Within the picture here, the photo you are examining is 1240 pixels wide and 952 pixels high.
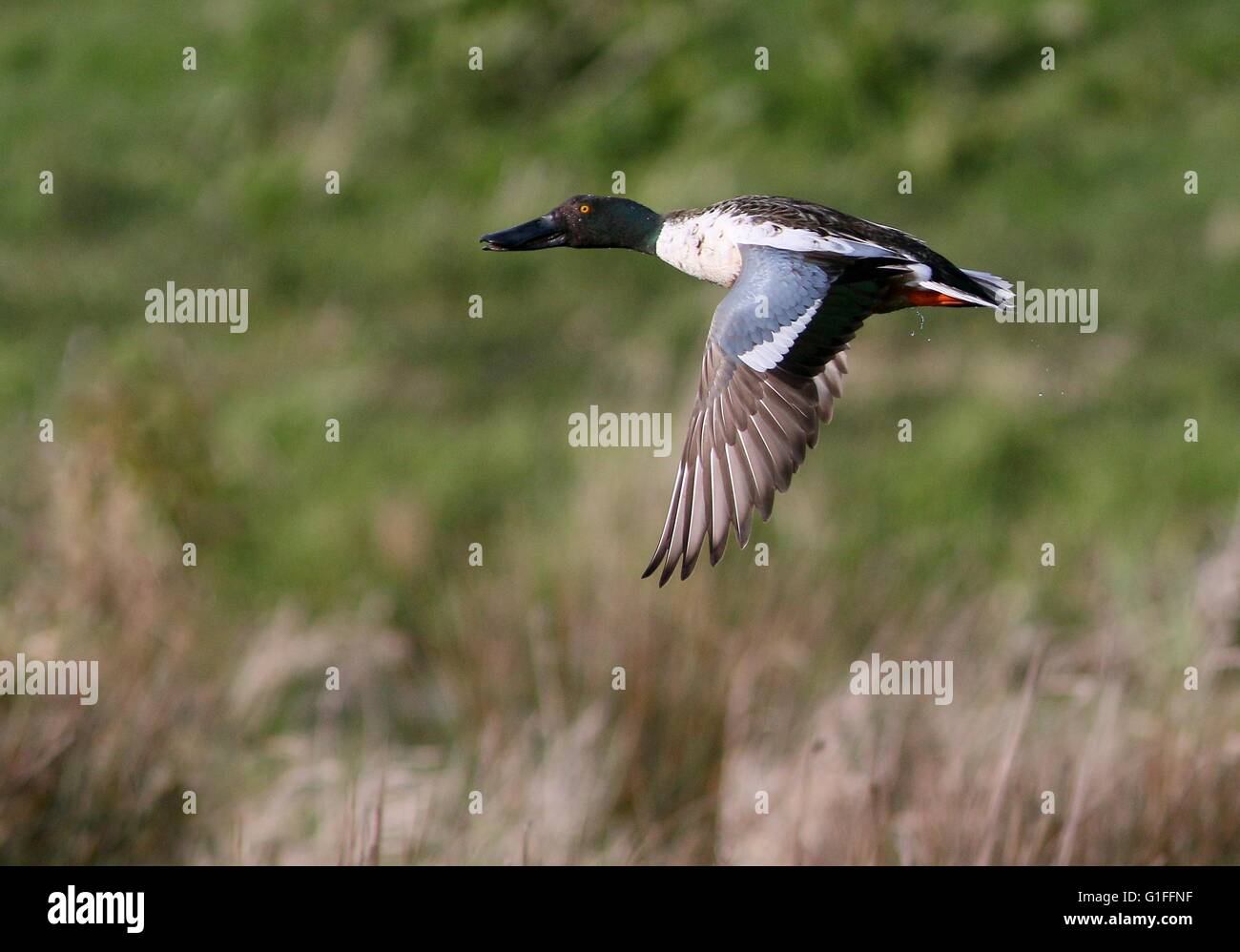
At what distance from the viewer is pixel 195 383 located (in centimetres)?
1034

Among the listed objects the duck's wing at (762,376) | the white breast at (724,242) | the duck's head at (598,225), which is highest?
the duck's head at (598,225)

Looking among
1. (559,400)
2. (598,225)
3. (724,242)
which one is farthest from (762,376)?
(559,400)

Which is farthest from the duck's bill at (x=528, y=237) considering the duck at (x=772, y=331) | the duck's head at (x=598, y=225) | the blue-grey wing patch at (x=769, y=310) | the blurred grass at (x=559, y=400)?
the blurred grass at (x=559, y=400)

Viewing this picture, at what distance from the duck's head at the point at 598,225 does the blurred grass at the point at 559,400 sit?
5.01ft

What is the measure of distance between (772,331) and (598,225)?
0.80m

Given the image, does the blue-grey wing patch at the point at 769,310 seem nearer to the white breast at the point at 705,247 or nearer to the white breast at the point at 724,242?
the white breast at the point at 724,242

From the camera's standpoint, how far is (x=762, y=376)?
467 centimetres

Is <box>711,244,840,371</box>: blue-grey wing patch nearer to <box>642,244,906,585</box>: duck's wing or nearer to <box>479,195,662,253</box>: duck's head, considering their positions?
<box>642,244,906,585</box>: duck's wing

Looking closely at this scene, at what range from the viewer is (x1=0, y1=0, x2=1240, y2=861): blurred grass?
7.18 meters

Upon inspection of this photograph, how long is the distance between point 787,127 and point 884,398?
3.84 m

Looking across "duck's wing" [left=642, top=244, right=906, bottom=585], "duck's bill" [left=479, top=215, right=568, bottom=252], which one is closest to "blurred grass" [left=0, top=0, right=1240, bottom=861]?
"duck's bill" [left=479, top=215, right=568, bottom=252]

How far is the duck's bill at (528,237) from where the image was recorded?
5.09 meters
